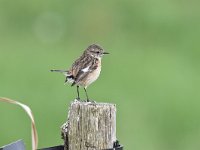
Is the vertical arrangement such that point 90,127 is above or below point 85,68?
below

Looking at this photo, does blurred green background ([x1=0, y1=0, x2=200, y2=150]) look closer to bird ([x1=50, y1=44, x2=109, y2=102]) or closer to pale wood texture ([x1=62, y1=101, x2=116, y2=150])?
bird ([x1=50, y1=44, x2=109, y2=102])

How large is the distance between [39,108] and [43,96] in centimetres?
62

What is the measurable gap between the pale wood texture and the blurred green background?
25.1ft

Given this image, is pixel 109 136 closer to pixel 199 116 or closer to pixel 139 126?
pixel 139 126

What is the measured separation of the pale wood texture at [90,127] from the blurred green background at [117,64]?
25.1ft

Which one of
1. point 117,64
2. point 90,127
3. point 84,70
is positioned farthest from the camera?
point 117,64

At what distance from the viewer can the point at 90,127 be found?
21.6 ft

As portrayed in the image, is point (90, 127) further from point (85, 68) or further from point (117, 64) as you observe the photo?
point (117, 64)

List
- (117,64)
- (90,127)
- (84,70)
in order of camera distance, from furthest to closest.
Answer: (117,64) < (84,70) < (90,127)

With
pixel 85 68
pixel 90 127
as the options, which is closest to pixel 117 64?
pixel 85 68

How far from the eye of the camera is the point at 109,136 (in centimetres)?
665

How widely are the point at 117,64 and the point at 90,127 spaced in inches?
471

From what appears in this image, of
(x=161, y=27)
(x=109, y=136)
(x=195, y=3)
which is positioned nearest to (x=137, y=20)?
(x=161, y=27)

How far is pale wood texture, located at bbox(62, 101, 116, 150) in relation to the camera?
6602mm
